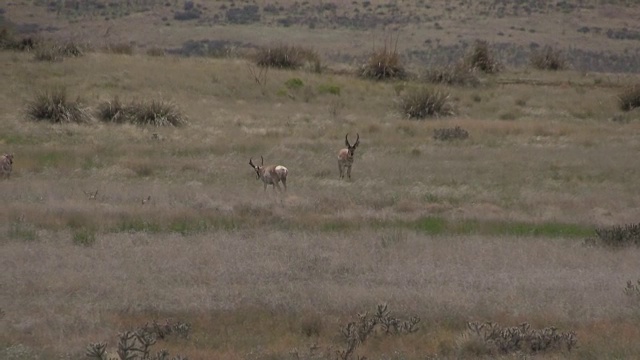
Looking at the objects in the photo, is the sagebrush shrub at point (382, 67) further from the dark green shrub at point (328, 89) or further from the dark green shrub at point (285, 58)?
the dark green shrub at point (328, 89)

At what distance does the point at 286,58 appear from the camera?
4075cm

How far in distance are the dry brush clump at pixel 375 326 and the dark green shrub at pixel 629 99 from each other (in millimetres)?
26688

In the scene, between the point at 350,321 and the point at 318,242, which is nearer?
the point at 350,321

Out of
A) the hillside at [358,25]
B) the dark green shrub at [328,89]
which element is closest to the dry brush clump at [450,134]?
the dark green shrub at [328,89]

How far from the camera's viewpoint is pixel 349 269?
41.6 ft

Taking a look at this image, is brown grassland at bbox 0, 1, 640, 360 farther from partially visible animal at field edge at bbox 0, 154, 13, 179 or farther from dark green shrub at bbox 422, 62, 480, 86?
dark green shrub at bbox 422, 62, 480, 86

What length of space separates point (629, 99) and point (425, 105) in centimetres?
779

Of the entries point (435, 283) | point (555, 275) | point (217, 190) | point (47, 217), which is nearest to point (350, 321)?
point (435, 283)

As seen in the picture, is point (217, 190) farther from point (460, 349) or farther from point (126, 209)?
point (460, 349)

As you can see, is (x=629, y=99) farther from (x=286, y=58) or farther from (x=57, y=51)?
(x=57, y=51)

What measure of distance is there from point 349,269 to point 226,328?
3082 mm

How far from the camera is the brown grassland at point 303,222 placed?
1005 cm

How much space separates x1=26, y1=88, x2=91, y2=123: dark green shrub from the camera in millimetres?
28562

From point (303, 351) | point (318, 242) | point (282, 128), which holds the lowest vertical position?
point (282, 128)
